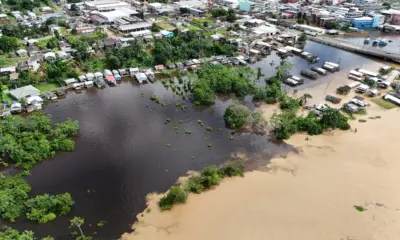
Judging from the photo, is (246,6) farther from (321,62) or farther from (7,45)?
(7,45)

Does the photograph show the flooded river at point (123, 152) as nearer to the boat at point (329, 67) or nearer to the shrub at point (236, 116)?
the shrub at point (236, 116)

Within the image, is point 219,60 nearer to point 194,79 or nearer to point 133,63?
point 194,79

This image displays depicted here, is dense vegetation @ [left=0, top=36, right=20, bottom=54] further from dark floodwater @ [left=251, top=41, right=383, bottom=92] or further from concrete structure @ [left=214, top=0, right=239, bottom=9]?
concrete structure @ [left=214, top=0, right=239, bottom=9]

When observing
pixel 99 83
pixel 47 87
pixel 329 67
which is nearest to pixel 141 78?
pixel 99 83

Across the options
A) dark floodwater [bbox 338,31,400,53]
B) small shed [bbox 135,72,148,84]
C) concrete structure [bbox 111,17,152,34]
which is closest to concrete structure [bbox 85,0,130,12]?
concrete structure [bbox 111,17,152,34]

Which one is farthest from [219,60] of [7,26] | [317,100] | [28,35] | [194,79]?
[7,26]

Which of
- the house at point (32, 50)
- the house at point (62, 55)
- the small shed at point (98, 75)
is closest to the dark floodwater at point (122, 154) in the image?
the small shed at point (98, 75)
